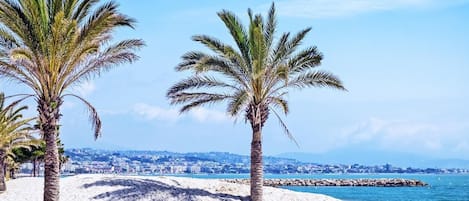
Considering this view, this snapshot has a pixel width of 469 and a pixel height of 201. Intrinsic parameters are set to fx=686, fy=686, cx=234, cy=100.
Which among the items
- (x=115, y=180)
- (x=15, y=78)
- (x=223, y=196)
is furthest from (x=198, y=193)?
(x=15, y=78)

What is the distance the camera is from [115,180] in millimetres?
31062

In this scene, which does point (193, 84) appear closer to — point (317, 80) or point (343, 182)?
point (317, 80)

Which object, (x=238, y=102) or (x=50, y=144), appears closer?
(x=50, y=144)

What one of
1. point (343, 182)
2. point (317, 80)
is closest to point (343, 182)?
point (343, 182)

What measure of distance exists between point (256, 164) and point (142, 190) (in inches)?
201

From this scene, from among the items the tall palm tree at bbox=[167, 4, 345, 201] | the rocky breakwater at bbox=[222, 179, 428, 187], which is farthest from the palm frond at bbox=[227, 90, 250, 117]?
the rocky breakwater at bbox=[222, 179, 428, 187]

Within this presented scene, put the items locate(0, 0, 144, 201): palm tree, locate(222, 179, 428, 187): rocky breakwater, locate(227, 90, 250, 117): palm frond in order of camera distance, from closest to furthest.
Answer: locate(0, 0, 144, 201): palm tree, locate(227, 90, 250, 117): palm frond, locate(222, 179, 428, 187): rocky breakwater

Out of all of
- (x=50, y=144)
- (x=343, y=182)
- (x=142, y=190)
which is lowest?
(x=343, y=182)

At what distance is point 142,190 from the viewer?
97.4 feet

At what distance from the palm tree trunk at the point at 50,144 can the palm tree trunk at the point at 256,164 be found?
9863mm

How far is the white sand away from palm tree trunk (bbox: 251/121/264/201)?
3.98 feet

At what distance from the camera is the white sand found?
1142 inches

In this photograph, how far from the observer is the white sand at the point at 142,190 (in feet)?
95.1

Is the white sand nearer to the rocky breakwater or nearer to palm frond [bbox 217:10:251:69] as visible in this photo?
palm frond [bbox 217:10:251:69]
